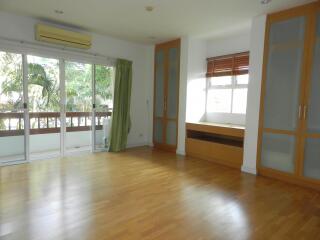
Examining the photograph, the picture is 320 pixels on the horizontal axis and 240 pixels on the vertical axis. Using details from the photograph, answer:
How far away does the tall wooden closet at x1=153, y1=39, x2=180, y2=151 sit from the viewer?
5137 millimetres

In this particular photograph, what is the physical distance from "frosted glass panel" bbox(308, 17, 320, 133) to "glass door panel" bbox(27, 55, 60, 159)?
14.5ft

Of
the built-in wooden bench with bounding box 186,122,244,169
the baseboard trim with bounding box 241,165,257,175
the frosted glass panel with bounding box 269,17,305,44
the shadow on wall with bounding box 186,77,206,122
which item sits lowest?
the baseboard trim with bounding box 241,165,257,175

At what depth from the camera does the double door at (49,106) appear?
3.90m

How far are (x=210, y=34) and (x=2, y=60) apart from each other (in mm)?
3941

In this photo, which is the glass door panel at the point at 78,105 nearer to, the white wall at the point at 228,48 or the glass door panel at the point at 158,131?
the glass door panel at the point at 158,131

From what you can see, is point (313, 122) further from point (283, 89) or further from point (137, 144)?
point (137, 144)

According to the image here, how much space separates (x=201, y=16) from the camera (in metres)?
3.66

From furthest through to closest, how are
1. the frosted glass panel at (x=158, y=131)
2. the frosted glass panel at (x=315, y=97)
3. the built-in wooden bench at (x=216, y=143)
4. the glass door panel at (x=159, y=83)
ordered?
the frosted glass panel at (x=158, y=131) → the glass door panel at (x=159, y=83) → the built-in wooden bench at (x=216, y=143) → the frosted glass panel at (x=315, y=97)

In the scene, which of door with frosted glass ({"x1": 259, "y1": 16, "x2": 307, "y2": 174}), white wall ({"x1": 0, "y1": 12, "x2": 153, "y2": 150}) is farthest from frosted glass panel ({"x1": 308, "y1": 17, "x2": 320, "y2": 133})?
white wall ({"x1": 0, "y1": 12, "x2": 153, "y2": 150})

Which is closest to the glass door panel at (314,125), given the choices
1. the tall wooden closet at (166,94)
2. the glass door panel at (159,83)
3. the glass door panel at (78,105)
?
the tall wooden closet at (166,94)

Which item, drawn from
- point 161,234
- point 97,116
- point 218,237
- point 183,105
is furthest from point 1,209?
point 183,105

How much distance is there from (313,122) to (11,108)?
4.87 metres

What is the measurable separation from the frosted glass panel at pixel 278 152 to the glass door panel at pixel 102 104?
3.36 meters

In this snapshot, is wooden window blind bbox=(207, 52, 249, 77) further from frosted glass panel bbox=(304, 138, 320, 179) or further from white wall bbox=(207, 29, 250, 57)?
frosted glass panel bbox=(304, 138, 320, 179)
